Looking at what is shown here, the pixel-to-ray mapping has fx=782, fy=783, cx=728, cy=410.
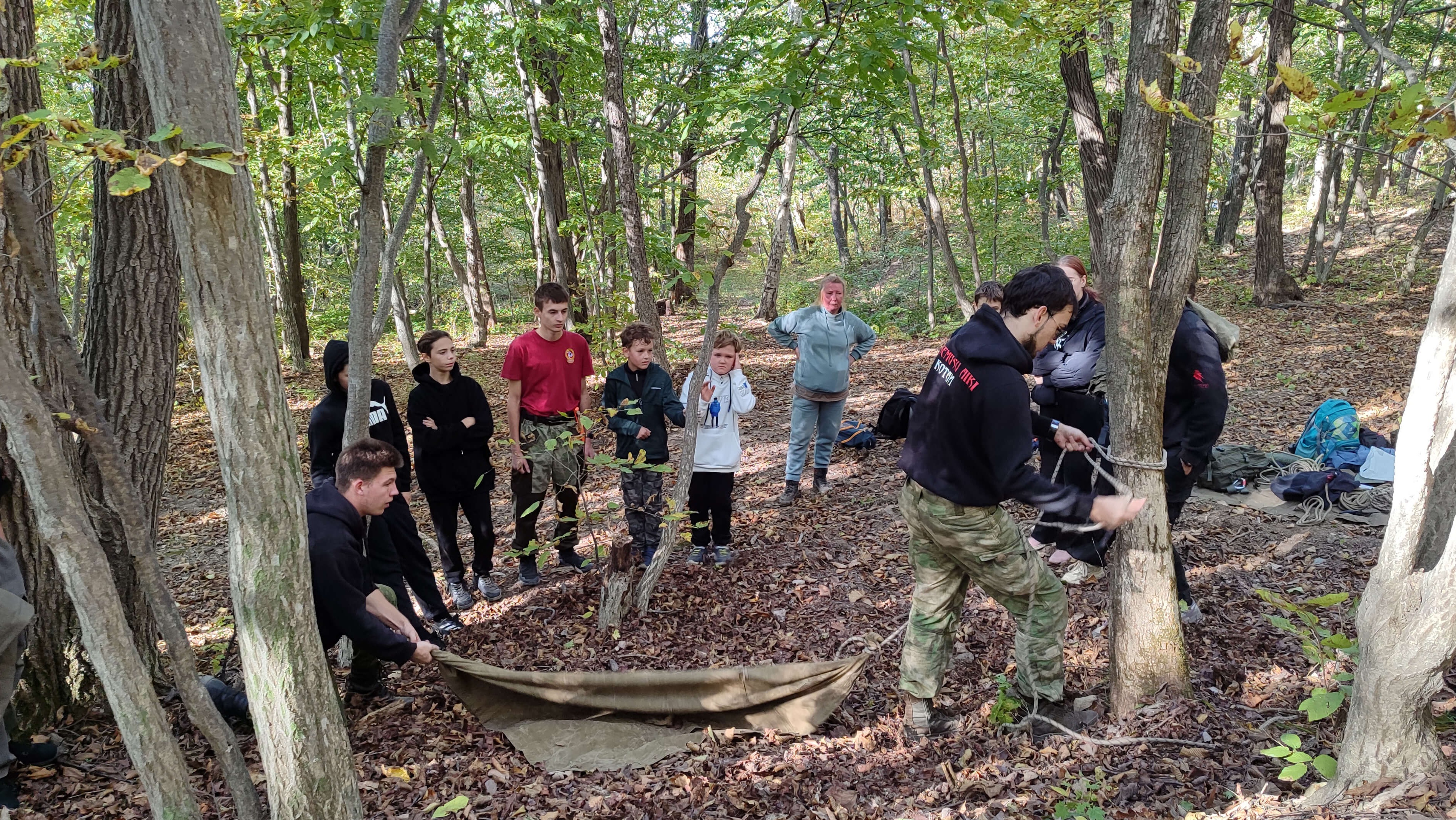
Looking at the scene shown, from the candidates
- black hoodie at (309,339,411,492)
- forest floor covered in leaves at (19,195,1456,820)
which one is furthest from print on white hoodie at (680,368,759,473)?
black hoodie at (309,339,411,492)

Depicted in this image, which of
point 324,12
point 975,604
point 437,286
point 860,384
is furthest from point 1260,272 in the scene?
point 437,286

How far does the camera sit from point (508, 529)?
22.6ft

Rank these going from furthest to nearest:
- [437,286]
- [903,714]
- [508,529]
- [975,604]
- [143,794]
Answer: [437,286]
[508,529]
[975,604]
[903,714]
[143,794]

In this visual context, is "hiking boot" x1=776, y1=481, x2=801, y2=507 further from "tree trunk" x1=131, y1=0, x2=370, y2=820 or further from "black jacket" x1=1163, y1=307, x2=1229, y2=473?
"tree trunk" x1=131, y1=0, x2=370, y2=820

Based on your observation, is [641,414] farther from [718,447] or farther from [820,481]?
[820,481]

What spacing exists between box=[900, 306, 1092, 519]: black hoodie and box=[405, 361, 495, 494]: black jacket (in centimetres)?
283

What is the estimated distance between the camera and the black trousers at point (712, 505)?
17.6 feet

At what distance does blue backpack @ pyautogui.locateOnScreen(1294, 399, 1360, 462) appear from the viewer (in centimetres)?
623

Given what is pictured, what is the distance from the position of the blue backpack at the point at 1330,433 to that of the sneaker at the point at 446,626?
21.3ft

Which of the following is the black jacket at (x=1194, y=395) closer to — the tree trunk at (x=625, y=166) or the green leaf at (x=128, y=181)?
the green leaf at (x=128, y=181)

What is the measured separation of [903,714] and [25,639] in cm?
379

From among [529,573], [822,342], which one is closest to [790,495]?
[822,342]

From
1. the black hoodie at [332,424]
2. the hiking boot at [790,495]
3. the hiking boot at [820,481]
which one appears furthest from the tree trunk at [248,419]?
the hiking boot at [820,481]

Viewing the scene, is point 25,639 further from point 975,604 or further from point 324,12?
point 975,604
